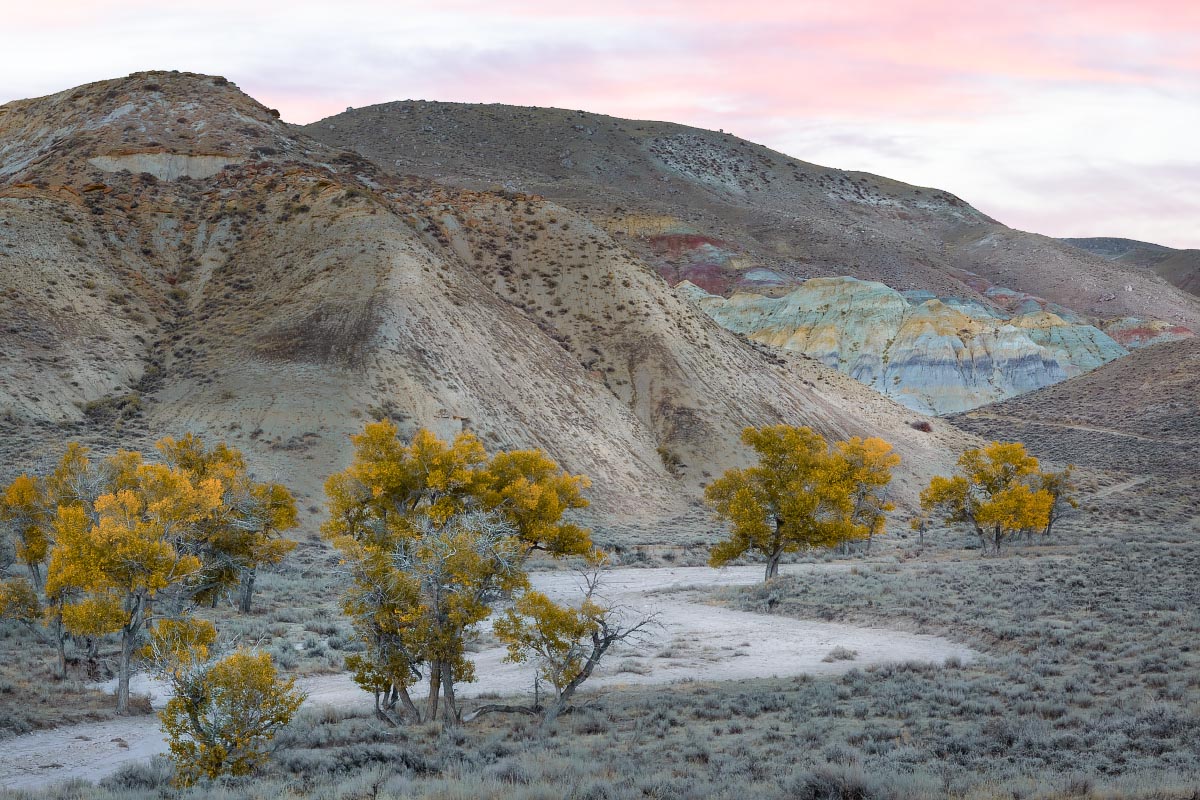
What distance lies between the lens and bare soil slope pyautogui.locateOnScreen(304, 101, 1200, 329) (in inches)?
5335

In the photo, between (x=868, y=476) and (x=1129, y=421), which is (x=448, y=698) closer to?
(x=868, y=476)

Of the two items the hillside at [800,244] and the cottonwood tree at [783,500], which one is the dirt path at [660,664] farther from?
the hillside at [800,244]

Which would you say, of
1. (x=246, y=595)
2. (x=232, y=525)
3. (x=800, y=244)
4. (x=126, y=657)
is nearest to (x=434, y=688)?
(x=126, y=657)

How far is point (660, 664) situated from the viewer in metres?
24.7

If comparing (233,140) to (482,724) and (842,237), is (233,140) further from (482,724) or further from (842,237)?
(842,237)

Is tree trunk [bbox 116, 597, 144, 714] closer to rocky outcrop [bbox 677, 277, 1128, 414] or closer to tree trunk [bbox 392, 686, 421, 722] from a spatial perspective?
tree trunk [bbox 392, 686, 421, 722]

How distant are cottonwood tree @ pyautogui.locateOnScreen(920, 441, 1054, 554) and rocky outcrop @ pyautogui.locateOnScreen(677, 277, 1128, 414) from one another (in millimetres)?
67253

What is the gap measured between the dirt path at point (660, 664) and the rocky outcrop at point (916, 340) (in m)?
87.2

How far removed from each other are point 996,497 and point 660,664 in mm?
24753

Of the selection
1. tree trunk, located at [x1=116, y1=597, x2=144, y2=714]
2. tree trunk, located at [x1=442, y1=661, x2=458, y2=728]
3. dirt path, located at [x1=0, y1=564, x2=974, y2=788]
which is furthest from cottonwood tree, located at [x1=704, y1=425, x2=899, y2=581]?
tree trunk, located at [x1=116, y1=597, x2=144, y2=714]

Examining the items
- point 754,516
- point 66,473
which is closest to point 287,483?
point 66,473

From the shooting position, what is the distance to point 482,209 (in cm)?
8169

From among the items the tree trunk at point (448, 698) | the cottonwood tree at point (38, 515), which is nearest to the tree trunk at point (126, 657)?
the cottonwood tree at point (38, 515)

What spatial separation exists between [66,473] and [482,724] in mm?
16023
